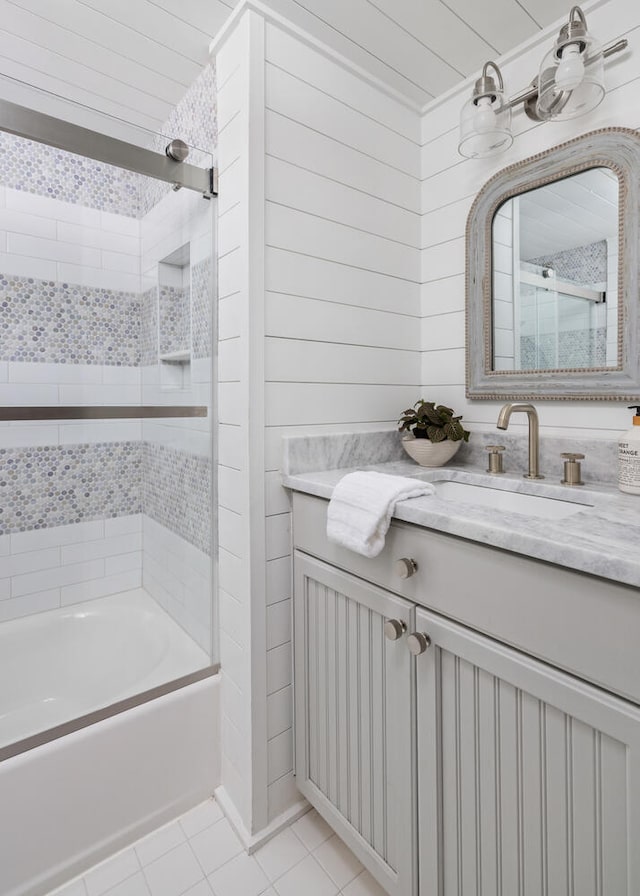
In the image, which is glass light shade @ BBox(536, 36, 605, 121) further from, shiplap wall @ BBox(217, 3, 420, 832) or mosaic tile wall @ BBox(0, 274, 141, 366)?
mosaic tile wall @ BBox(0, 274, 141, 366)

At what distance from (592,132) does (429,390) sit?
80 centimetres

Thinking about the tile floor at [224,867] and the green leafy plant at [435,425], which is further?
the green leafy plant at [435,425]

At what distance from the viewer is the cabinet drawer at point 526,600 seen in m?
0.62

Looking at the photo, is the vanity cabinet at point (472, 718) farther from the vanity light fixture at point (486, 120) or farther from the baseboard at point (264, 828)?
the vanity light fixture at point (486, 120)

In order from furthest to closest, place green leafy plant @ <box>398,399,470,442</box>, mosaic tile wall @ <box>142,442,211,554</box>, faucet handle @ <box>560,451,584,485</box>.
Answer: mosaic tile wall @ <box>142,442,211,554</box> → green leafy plant @ <box>398,399,470,442</box> → faucet handle @ <box>560,451,584,485</box>

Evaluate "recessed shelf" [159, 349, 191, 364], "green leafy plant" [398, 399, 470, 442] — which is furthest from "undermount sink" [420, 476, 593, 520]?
"recessed shelf" [159, 349, 191, 364]

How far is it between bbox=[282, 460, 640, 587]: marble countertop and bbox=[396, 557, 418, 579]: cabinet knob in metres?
0.08

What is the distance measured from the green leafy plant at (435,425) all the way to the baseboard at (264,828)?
3.66 ft

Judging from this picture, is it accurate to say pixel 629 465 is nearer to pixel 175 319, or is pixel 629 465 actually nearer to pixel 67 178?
pixel 175 319

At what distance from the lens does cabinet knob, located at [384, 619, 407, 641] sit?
0.91 m

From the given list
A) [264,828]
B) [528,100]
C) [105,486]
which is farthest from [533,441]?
[105,486]

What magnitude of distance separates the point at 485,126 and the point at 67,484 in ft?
5.85

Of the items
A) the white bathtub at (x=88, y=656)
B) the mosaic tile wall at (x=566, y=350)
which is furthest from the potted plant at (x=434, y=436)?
the white bathtub at (x=88, y=656)

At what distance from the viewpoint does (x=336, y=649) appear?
1116mm
